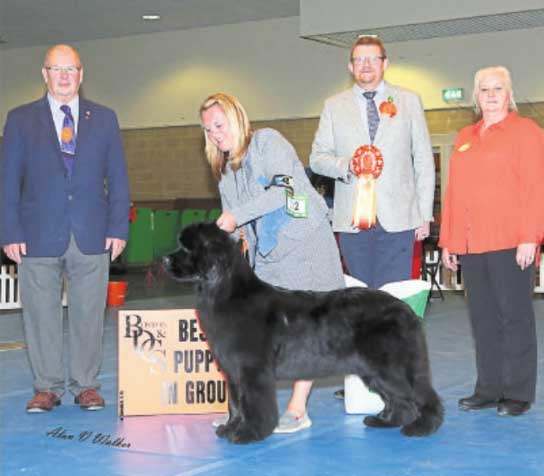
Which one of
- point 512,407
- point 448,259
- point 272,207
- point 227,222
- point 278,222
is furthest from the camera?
point 448,259

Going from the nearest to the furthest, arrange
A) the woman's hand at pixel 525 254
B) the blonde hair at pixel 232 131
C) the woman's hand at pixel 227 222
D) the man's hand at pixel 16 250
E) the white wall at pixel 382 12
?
the woman's hand at pixel 227 222
the blonde hair at pixel 232 131
the woman's hand at pixel 525 254
the man's hand at pixel 16 250
the white wall at pixel 382 12

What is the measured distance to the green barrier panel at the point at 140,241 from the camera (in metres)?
14.2

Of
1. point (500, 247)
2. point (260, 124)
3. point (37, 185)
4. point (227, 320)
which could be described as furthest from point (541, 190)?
point (260, 124)

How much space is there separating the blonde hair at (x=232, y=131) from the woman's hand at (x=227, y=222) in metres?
0.28

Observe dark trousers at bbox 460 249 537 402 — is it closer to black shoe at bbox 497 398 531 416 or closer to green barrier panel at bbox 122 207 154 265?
black shoe at bbox 497 398 531 416

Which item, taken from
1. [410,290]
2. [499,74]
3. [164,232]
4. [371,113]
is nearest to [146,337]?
[410,290]

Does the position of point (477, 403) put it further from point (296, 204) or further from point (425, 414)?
point (296, 204)

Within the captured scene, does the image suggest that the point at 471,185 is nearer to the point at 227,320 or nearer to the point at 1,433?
the point at 227,320

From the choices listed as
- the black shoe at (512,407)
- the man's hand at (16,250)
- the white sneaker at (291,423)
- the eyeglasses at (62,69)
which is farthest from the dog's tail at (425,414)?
the eyeglasses at (62,69)

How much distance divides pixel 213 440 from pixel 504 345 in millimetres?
1507

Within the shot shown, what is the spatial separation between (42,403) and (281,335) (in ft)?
4.77

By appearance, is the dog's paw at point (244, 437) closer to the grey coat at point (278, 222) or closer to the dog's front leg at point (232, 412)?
the dog's front leg at point (232, 412)

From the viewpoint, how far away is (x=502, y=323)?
439 centimetres

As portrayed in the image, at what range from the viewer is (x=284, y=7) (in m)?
16.4
